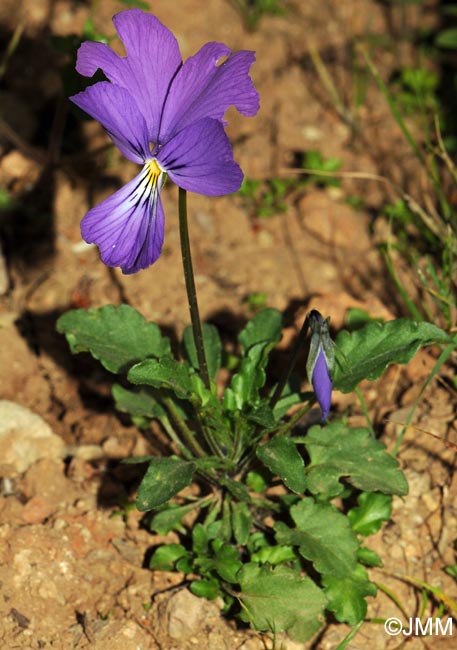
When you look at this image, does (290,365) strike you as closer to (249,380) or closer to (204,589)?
(249,380)

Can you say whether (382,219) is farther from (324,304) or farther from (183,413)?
(183,413)

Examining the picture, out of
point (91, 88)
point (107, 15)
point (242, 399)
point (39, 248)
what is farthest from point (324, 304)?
point (107, 15)

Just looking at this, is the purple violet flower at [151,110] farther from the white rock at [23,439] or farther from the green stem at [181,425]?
the white rock at [23,439]

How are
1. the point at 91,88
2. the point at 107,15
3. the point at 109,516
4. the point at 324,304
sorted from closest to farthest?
the point at 91,88, the point at 109,516, the point at 324,304, the point at 107,15

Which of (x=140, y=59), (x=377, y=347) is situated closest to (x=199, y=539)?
(x=377, y=347)

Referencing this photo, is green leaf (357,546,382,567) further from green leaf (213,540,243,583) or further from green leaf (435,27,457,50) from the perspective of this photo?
green leaf (435,27,457,50)

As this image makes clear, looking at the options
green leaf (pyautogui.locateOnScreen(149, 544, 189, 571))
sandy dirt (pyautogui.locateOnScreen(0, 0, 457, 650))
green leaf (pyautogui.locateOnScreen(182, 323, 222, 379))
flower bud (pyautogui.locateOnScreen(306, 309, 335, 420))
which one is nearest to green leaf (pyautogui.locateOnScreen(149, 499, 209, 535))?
green leaf (pyautogui.locateOnScreen(149, 544, 189, 571))

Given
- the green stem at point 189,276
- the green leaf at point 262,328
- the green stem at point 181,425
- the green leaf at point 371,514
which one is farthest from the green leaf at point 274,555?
the green leaf at point 262,328
